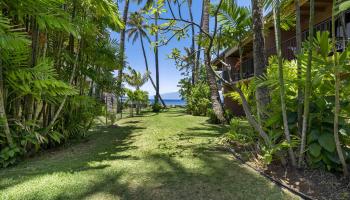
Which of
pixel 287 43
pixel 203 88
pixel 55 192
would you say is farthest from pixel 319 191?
pixel 203 88

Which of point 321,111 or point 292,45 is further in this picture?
point 292,45

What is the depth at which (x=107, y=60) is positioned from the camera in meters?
7.46

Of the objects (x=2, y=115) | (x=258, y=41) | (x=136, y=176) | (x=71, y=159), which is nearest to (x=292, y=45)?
(x=258, y=41)

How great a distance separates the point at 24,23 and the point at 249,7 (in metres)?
4.55

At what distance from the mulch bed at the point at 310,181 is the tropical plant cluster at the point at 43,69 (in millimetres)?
3822

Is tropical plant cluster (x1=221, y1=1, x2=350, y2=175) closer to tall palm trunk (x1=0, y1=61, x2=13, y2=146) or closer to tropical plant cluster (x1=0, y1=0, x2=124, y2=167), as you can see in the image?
tropical plant cluster (x1=0, y1=0, x2=124, y2=167)

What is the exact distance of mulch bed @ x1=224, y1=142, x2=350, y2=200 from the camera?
3.16 metres

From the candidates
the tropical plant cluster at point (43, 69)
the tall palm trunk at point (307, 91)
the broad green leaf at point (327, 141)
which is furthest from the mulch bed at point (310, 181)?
the tropical plant cluster at point (43, 69)

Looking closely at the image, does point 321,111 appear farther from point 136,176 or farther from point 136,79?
point 136,79

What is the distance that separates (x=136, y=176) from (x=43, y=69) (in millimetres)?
2428

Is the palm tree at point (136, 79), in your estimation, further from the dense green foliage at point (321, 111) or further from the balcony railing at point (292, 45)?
the dense green foliage at point (321, 111)

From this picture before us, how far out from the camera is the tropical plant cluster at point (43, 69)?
4.24 metres

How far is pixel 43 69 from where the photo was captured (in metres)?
4.38

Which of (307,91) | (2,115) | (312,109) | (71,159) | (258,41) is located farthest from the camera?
(258,41)
